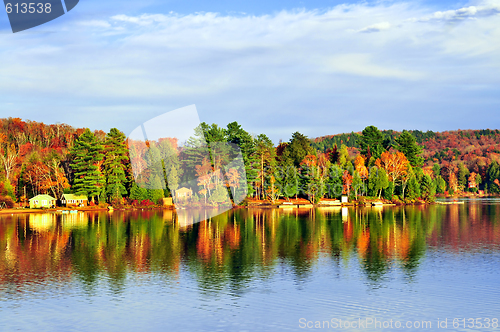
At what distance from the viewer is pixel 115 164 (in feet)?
313

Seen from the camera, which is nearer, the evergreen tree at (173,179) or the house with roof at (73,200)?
the house with roof at (73,200)

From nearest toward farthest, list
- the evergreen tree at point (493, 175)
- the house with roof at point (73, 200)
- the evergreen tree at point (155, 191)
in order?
1. the house with roof at point (73, 200)
2. the evergreen tree at point (155, 191)
3. the evergreen tree at point (493, 175)

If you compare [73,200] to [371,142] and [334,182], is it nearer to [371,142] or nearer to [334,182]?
[334,182]

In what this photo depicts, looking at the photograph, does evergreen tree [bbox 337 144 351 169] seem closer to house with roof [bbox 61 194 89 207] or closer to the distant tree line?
the distant tree line

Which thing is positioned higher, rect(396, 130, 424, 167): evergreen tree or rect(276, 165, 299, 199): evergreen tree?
rect(396, 130, 424, 167): evergreen tree

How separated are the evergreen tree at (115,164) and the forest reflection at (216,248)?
108 feet

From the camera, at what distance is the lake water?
1948cm

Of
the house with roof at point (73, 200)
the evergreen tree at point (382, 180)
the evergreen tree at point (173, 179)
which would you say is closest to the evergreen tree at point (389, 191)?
the evergreen tree at point (382, 180)

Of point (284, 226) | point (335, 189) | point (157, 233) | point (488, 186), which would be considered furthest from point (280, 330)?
point (488, 186)

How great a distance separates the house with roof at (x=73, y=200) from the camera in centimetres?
9097

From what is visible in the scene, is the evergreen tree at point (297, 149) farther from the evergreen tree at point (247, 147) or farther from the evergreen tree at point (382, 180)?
the evergreen tree at point (382, 180)

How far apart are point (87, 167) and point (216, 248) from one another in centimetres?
5957

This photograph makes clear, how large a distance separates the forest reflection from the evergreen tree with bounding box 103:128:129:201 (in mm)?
32844

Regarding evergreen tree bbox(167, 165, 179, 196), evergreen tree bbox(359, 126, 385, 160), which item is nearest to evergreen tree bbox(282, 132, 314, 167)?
evergreen tree bbox(359, 126, 385, 160)
